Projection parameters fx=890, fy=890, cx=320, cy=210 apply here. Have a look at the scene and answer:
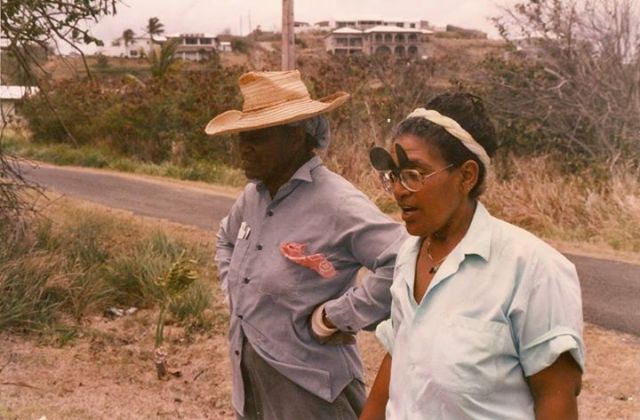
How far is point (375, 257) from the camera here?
2.77 meters

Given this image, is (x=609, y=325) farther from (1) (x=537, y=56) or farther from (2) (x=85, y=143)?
(2) (x=85, y=143)

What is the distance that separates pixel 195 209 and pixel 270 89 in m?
10.8

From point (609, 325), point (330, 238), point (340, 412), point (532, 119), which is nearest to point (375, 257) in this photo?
point (330, 238)

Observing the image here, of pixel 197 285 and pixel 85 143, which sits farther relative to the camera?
pixel 85 143

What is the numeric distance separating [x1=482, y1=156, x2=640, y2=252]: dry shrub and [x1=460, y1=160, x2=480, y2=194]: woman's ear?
8779mm

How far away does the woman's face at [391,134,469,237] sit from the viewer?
2.00 metres

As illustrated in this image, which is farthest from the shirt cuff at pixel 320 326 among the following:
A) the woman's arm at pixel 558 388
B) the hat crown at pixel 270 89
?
the woman's arm at pixel 558 388

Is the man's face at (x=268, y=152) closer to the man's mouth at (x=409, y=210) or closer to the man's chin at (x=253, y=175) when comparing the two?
the man's chin at (x=253, y=175)

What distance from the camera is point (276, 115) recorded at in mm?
2992

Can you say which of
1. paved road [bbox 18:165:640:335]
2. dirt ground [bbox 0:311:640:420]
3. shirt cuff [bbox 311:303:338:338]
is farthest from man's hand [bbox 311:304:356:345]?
paved road [bbox 18:165:640:335]

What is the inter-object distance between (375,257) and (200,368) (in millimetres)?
3495

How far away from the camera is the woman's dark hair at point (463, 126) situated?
200cm

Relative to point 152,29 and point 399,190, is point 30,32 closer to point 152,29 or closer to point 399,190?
point 399,190

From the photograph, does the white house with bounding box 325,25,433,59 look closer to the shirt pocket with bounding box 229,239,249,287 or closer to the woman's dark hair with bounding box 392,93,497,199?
the shirt pocket with bounding box 229,239,249,287
